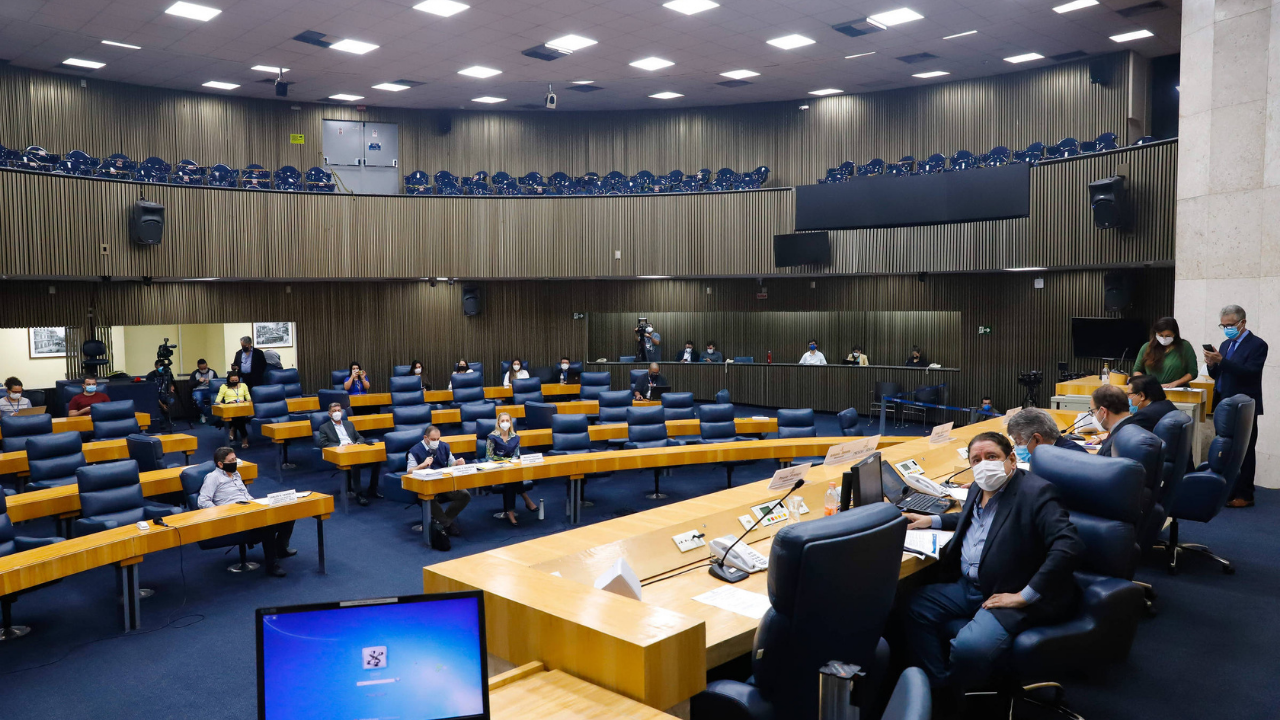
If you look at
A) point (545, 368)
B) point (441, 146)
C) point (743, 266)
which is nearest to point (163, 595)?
point (545, 368)

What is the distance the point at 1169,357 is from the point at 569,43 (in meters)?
9.65

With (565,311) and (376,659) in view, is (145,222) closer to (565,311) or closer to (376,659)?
(565,311)

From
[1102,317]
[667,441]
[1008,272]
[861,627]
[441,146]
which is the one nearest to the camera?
[861,627]

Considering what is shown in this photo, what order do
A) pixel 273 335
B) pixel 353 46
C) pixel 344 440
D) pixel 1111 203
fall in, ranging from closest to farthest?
pixel 344 440 < pixel 1111 203 < pixel 353 46 < pixel 273 335

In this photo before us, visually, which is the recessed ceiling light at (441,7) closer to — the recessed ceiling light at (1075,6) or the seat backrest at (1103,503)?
the recessed ceiling light at (1075,6)

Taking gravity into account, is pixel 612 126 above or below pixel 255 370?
above

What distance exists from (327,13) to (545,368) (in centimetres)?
718

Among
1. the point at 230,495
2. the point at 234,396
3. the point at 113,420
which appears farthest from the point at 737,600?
the point at 234,396

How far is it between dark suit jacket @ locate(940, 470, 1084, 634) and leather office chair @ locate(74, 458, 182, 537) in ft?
18.7

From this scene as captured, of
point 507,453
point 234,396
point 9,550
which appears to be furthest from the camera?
point 234,396

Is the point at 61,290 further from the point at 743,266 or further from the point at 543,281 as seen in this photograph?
the point at 743,266

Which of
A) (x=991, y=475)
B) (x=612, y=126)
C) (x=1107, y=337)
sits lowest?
(x=991, y=475)

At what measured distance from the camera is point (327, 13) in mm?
11758

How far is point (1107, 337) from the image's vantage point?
13188 mm
